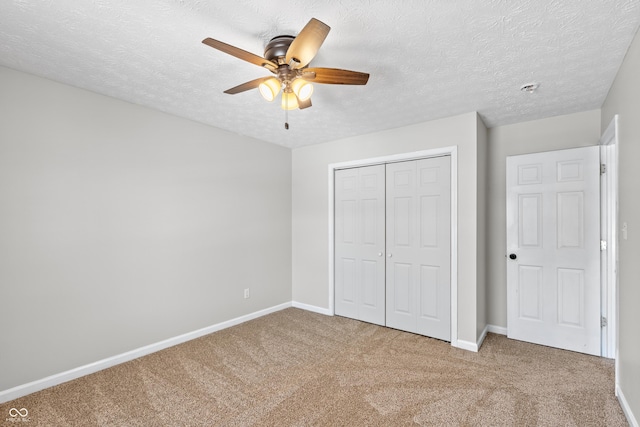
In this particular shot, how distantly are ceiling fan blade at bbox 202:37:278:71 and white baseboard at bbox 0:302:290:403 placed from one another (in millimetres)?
2754

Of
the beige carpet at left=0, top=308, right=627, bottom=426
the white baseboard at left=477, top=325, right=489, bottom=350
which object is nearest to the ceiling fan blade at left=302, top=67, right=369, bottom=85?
the beige carpet at left=0, top=308, right=627, bottom=426

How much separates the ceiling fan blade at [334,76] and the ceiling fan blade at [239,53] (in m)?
0.21

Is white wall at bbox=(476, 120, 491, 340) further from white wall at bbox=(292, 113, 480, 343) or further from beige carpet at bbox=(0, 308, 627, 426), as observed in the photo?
beige carpet at bbox=(0, 308, 627, 426)

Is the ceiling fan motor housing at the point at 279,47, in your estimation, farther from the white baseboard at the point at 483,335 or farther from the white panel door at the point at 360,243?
the white baseboard at the point at 483,335

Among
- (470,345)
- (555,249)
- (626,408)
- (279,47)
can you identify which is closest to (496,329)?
(470,345)

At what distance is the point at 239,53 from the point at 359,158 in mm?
2511

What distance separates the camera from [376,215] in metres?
3.90

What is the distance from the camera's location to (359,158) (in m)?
3.97

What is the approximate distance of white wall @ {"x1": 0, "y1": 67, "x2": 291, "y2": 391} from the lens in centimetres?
232

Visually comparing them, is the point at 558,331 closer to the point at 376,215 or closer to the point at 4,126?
the point at 376,215

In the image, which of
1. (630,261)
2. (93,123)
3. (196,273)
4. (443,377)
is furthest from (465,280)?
(93,123)

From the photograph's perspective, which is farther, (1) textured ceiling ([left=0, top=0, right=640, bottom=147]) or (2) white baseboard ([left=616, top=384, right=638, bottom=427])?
(2) white baseboard ([left=616, top=384, right=638, bottom=427])

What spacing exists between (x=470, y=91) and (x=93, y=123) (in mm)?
3217

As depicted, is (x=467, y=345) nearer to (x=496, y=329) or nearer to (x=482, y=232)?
(x=496, y=329)
